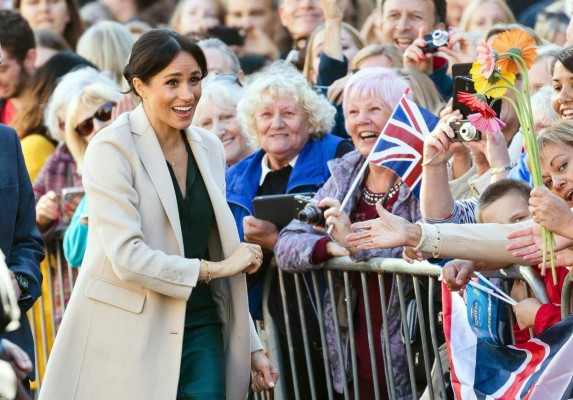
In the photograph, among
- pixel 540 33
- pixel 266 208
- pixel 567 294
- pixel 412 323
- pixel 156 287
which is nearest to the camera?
pixel 567 294

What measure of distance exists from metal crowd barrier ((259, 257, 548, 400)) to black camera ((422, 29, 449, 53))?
1580mm

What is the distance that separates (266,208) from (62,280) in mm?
1968

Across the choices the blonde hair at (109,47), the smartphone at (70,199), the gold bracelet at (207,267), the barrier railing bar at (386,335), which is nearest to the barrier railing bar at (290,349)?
the barrier railing bar at (386,335)

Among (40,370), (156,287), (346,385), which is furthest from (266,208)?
(40,370)

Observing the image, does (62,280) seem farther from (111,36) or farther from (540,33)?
(540,33)

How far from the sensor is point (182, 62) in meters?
6.41

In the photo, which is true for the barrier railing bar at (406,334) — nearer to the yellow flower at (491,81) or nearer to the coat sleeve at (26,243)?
the yellow flower at (491,81)

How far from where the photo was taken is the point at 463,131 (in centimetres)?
636

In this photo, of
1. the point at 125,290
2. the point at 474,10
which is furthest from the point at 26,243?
the point at 474,10

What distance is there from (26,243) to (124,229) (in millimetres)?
579

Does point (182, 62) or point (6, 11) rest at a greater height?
point (6, 11)

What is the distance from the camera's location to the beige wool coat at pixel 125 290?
6129 millimetres

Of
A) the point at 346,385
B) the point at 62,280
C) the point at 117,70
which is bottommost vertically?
the point at 346,385

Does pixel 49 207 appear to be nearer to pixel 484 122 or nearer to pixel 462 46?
pixel 462 46
